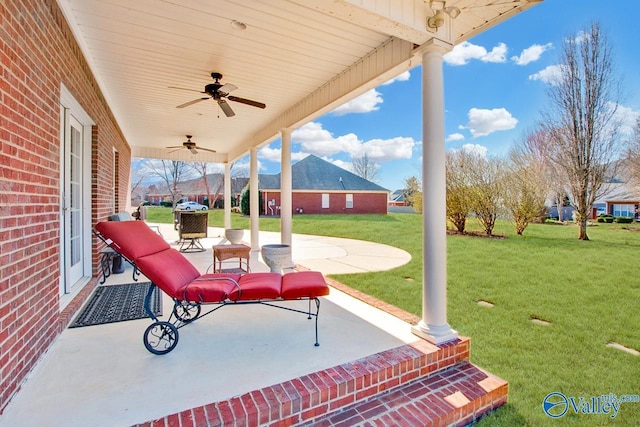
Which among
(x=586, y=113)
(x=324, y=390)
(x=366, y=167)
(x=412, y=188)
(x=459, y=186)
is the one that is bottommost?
(x=324, y=390)

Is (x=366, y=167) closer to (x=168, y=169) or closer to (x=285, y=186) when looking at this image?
(x=168, y=169)

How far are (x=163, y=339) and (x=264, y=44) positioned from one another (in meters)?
3.18

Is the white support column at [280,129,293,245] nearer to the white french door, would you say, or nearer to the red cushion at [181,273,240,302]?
the white french door

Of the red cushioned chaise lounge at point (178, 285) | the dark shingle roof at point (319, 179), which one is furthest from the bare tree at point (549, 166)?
the dark shingle roof at point (319, 179)

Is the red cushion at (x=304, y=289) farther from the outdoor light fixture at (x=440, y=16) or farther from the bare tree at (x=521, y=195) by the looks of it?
the bare tree at (x=521, y=195)

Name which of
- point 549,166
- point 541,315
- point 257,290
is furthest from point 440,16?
point 549,166

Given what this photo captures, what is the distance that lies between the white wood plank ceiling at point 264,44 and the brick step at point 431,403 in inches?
113

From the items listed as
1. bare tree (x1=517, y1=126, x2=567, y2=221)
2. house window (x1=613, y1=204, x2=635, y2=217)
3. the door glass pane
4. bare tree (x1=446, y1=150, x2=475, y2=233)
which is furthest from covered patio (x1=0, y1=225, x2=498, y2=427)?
house window (x1=613, y1=204, x2=635, y2=217)

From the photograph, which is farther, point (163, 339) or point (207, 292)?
point (163, 339)

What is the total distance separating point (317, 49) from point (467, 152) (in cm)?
967

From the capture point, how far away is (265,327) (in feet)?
9.94

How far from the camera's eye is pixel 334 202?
25.9 m

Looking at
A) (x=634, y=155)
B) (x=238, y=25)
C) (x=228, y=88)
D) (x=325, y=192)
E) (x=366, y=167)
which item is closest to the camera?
(x=238, y=25)

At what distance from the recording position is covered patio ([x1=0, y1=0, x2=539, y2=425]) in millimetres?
1945
